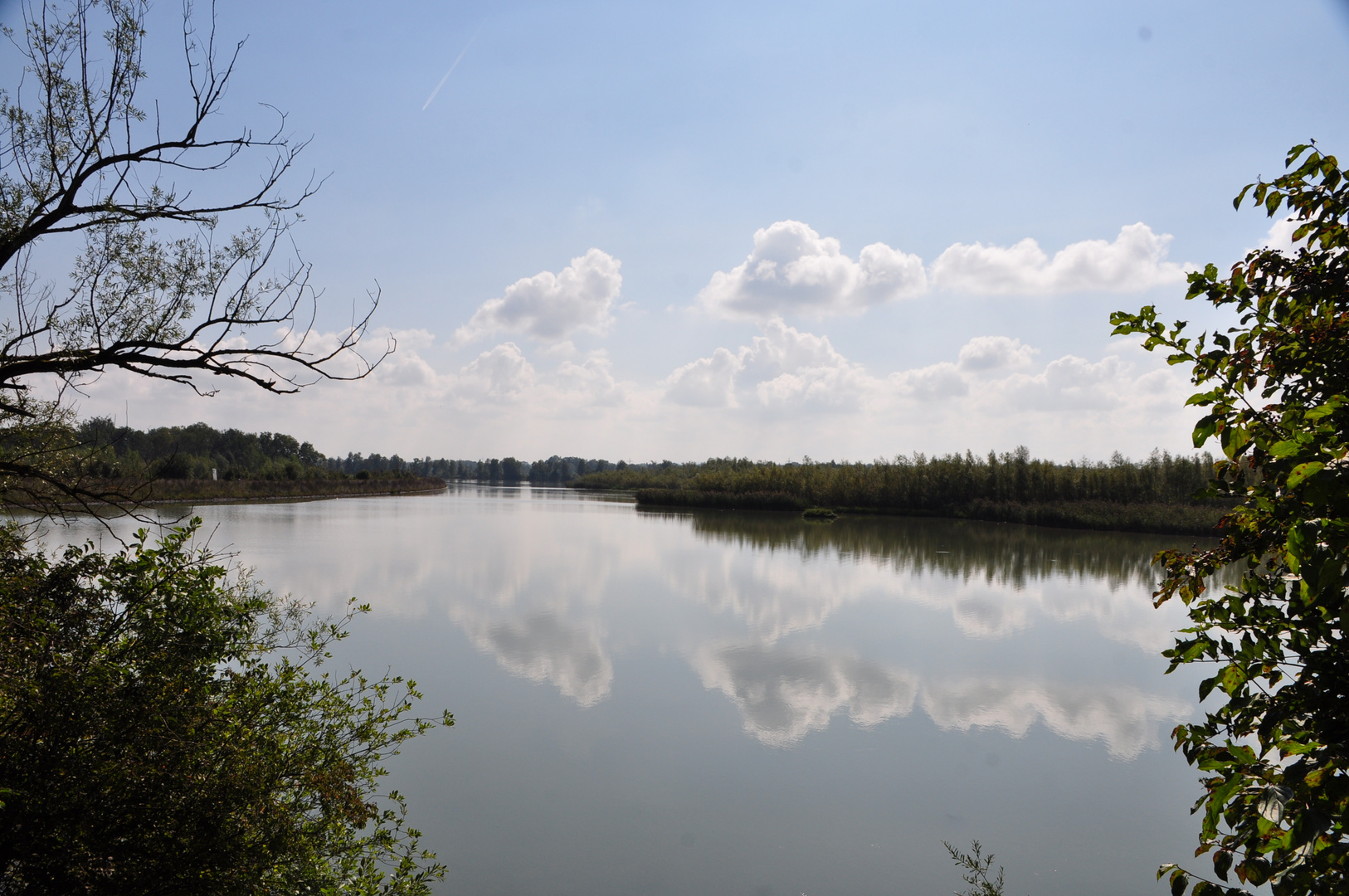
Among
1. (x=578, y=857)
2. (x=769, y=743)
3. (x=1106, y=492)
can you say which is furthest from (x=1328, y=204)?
(x=1106, y=492)

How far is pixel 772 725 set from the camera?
25.5ft

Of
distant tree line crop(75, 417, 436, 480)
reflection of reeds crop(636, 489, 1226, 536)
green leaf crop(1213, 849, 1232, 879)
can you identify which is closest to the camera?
green leaf crop(1213, 849, 1232, 879)

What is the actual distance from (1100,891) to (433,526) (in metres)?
27.9

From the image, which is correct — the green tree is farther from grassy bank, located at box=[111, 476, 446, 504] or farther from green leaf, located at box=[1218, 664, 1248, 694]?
grassy bank, located at box=[111, 476, 446, 504]

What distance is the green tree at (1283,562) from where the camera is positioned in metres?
1.32

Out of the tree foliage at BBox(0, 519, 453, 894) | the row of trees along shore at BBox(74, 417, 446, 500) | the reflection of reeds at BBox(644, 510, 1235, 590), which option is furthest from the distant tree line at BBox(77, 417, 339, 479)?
the tree foliage at BBox(0, 519, 453, 894)

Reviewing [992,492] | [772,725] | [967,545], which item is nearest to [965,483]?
[992,492]

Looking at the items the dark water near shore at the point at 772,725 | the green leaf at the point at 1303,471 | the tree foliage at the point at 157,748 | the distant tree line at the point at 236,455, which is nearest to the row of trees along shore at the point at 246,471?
the distant tree line at the point at 236,455

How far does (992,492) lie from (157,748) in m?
45.8

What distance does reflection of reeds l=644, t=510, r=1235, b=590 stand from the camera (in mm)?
20422

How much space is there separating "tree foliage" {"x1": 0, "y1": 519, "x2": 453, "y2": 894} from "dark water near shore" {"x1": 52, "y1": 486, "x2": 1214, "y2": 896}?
5.33ft

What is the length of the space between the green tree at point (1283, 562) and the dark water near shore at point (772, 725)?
3.92m

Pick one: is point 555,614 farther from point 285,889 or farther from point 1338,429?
point 1338,429

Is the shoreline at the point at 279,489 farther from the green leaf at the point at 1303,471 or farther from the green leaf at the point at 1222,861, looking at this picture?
the green leaf at the point at 1303,471
